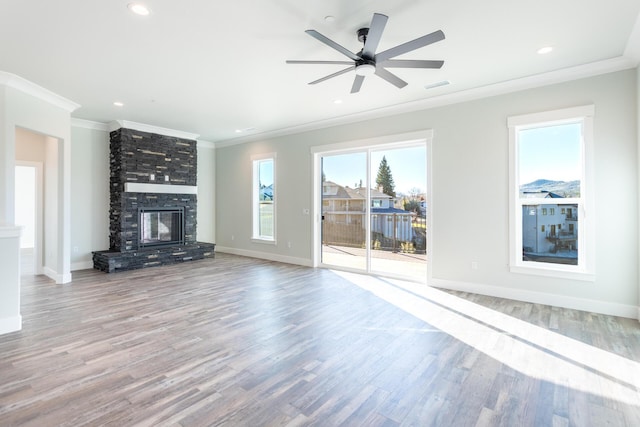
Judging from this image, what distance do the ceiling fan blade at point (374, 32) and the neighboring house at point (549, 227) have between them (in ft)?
9.77

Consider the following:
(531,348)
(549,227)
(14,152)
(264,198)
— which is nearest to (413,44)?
(531,348)

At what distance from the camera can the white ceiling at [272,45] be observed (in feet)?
8.69

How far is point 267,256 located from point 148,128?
3632mm

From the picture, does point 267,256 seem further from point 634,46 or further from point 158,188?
point 634,46

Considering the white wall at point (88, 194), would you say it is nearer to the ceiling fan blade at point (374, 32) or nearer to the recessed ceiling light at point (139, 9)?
the recessed ceiling light at point (139, 9)

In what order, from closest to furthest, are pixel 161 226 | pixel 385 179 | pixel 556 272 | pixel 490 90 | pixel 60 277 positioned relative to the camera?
pixel 556 272, pixel 490 90, pixel 60 277, pixel 385 179, pixel 161 226

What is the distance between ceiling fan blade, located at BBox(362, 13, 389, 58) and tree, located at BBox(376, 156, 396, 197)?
9.43ft

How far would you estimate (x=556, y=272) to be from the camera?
Answer: 4027 mm

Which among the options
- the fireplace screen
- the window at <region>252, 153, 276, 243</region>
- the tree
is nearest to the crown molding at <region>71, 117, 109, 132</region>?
the fireplace screen

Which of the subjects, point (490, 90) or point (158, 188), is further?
point (158, 188)


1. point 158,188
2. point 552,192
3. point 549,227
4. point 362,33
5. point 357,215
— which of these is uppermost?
point 362,33

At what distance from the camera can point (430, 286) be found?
16.3ft

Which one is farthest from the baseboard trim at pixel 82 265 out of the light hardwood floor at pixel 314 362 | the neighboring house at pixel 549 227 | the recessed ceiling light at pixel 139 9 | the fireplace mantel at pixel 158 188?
the neighboring house at pixel 549 227

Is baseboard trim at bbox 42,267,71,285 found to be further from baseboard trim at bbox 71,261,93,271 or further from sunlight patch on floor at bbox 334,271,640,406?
A: sunlight patch on floor at bbox 334,271,640,406
